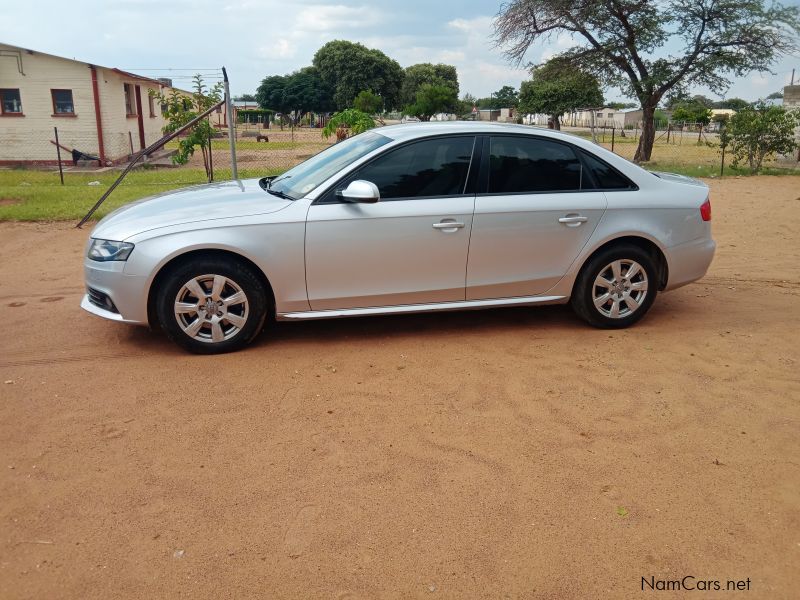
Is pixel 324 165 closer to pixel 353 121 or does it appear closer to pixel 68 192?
pixel 353 121

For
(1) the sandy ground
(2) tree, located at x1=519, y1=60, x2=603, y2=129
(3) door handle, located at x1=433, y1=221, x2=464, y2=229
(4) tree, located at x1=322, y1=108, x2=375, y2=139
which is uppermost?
(2) tree, located at x1=519, y1=60, x2=603, y2=129

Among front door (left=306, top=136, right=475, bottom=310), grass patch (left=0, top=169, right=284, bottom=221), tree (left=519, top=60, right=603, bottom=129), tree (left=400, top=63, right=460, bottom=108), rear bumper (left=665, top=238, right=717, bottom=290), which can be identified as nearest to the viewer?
front door (left=306, top=136, right=475, bottom=310)

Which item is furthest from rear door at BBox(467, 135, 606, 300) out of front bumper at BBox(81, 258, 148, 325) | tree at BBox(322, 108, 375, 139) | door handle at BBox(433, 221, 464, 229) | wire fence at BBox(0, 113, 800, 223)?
wire fence at BBox(0, 113, 800, 223)

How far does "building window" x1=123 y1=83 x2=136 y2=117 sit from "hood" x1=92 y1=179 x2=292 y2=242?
2349cm

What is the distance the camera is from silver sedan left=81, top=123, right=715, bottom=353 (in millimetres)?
4809

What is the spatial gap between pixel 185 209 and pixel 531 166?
2.64 meters

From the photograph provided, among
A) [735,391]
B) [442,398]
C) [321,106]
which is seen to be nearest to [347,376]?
[442,398]

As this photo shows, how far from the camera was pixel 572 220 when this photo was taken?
17.5 ft

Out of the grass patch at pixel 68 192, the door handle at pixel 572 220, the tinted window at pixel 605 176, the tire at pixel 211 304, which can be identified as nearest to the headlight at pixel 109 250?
the tire at pixel 211 304

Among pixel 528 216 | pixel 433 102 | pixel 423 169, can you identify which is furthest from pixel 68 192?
pixel 433 102

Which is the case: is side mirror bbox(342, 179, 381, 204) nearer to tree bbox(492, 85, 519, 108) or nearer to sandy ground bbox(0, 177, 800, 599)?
sandy ground bbox(0, 177, 800, 599)

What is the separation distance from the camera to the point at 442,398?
14.2ft

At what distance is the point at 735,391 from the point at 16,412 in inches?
177

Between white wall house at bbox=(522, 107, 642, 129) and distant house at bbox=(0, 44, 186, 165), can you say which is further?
white wall house at bbox=(522, 107, 642, 129)
